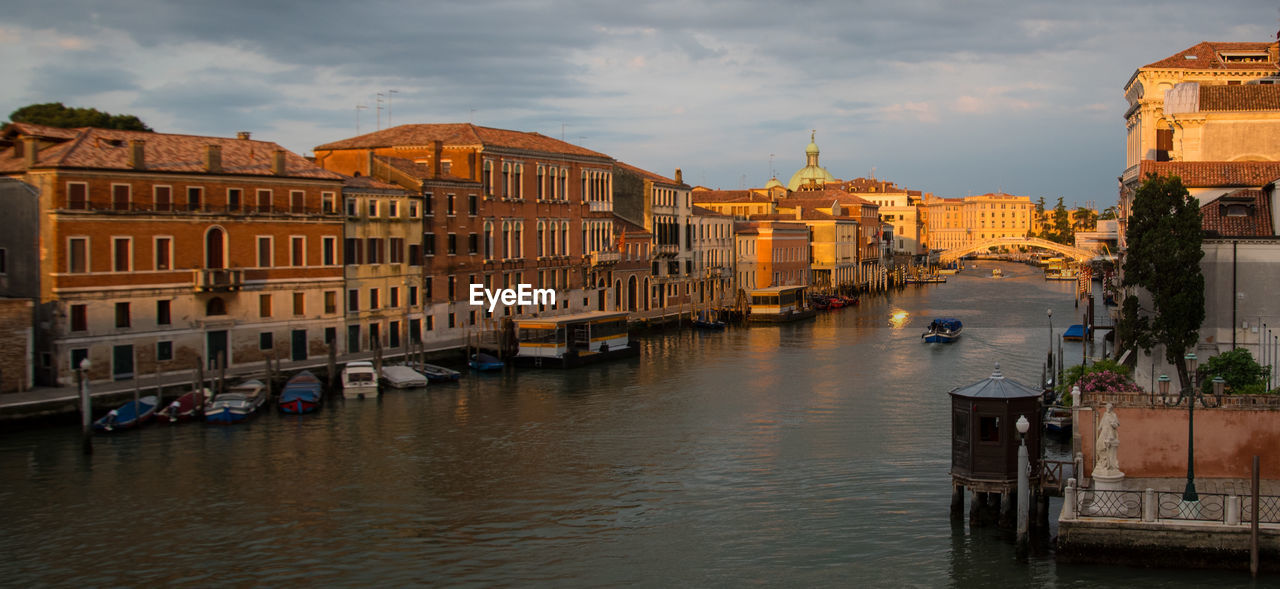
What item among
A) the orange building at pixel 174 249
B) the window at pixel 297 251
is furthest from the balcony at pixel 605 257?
the window at pixel 297 251

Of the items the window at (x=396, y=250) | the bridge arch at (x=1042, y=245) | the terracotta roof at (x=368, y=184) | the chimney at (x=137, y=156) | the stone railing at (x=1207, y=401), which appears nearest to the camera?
the stone railing at (x=1207, y=401)

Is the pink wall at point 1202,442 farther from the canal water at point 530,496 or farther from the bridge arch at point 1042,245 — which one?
the bridge arch at point 1042,245

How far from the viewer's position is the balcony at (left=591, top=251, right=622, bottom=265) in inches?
1801

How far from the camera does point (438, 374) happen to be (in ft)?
102

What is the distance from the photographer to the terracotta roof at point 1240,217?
21.9m

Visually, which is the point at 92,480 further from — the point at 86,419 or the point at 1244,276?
the point at 1244,276

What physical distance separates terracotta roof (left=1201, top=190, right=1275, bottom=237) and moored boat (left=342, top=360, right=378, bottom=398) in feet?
62.4

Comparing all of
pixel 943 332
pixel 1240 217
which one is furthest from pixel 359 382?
pixel 943 332

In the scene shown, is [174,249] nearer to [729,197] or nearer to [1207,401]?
[1207,401]

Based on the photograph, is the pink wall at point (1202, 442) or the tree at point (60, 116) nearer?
the pink wall at point (1202, 442)

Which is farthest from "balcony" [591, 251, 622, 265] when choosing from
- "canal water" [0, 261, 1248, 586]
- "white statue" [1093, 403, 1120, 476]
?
A: "white statue" [1093, 403, 1120, 476]

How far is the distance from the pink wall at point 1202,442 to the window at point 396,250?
2382 centimetres

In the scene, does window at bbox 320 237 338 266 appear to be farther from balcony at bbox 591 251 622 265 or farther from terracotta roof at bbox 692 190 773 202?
terracotta roof at bbox 692 190 773 202

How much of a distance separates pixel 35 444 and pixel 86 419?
139cm
